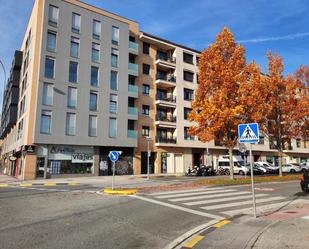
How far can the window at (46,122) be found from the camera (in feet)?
103

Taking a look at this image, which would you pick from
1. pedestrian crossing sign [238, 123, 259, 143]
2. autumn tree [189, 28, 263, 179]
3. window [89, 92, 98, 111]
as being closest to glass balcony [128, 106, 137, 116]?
window [89, 92, 98, 111]

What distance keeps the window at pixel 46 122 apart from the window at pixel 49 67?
152 inches

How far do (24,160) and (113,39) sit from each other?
17.5 meters

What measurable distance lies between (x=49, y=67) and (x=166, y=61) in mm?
16389

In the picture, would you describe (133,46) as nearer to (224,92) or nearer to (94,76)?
(94,76)

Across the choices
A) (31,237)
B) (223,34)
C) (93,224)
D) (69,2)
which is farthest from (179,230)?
(69,2)

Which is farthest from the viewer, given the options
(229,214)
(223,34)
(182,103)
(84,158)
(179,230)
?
(182,103)

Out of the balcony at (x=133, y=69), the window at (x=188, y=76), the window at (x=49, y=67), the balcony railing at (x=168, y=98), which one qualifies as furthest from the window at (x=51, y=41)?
the window at (x=188, y=76)

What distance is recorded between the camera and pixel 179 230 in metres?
7.62

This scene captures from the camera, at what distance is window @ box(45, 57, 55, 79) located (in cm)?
3238

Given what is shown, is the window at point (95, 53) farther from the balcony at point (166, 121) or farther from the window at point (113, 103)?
the balcony at point (166, 121)

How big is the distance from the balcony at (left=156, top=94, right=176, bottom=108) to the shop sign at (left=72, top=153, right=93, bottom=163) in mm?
11921

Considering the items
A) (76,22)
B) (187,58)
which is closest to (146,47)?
(187,58)

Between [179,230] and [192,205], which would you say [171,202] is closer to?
[192,205]
